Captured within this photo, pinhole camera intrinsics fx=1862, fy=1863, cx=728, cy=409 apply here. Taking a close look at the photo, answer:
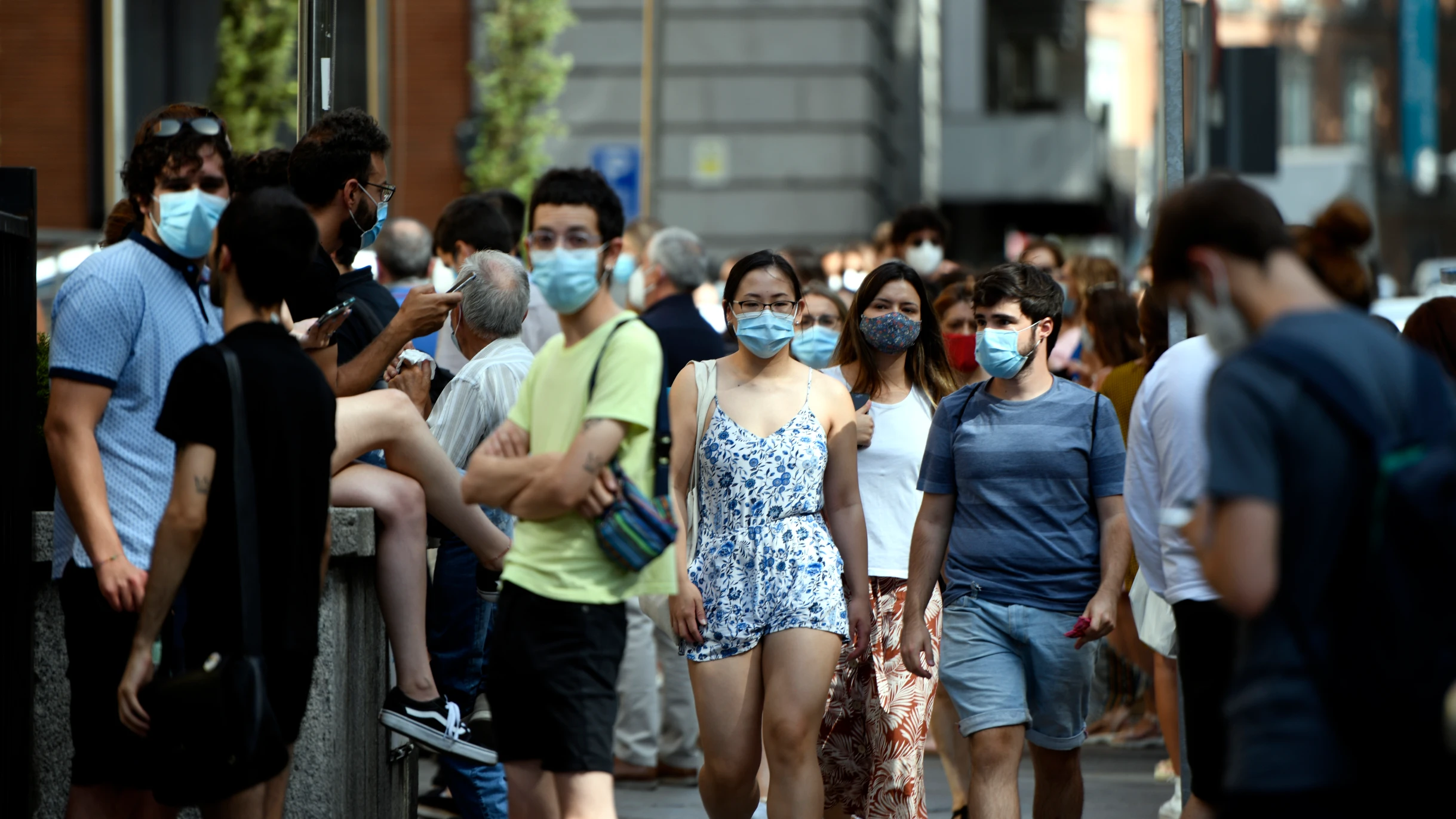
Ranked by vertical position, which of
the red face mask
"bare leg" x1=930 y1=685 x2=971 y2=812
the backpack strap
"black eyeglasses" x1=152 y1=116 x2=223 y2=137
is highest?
"black eyeglasses" x1=152 y1=116 x2=223 y2=137

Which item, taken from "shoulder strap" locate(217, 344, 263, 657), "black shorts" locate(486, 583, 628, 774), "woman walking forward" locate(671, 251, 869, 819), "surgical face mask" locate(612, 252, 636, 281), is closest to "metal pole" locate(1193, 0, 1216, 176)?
"surgical face mask" locate(612, 252, 636, 281)

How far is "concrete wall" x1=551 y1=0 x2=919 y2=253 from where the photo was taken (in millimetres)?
20781

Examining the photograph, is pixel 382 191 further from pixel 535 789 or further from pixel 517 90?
pixel 517 90

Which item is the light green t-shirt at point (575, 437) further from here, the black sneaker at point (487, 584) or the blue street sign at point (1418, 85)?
the blue street sign at point (1418, 85)

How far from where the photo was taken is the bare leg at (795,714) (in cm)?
585

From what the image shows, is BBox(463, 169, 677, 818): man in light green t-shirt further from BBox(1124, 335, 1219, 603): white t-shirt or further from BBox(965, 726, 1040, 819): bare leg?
BBox(965, 726, 1040, 819): bare leg

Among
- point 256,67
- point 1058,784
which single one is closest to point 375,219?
point 1058,784

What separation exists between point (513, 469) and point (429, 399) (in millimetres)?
2584

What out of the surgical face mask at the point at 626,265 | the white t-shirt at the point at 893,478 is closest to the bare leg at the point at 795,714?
the white t-shirt at the point at 893,478

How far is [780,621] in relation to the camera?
5926mm

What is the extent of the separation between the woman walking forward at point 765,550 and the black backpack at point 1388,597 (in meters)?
2.70

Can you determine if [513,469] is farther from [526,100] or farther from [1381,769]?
[526,100]

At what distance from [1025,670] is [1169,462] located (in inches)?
47.5

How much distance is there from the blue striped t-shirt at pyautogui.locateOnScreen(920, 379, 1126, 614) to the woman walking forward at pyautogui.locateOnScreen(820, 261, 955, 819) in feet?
1.39
